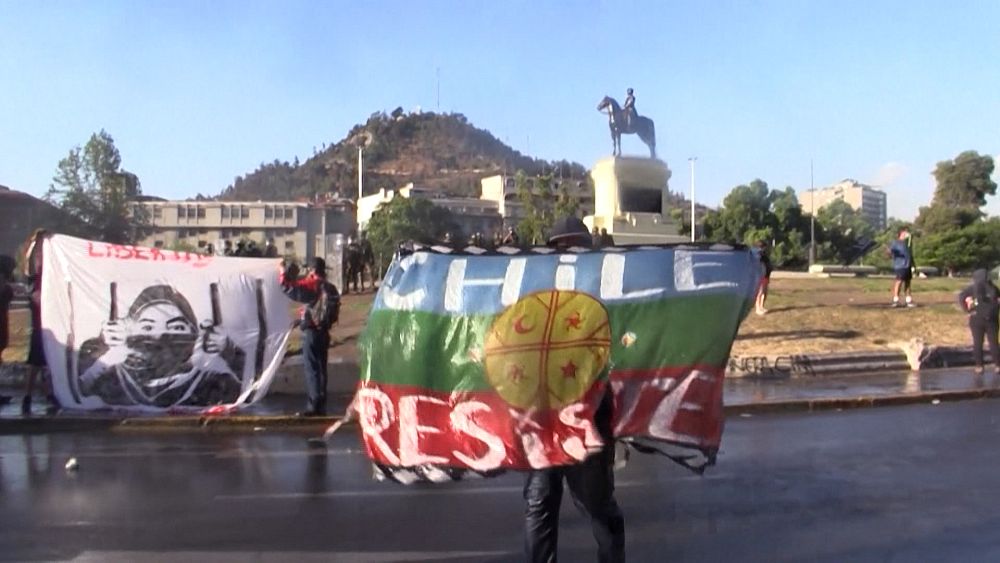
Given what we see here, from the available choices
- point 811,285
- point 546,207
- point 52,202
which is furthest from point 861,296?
point 52,202

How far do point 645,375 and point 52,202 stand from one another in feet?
205

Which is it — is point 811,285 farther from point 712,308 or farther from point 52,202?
point 52,202

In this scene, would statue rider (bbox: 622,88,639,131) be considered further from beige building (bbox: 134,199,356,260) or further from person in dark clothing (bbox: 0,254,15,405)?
beige building (bbox: 134,199,356,260)

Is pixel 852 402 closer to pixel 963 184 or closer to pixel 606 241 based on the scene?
pixel 606 241

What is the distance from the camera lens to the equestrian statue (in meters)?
36.3

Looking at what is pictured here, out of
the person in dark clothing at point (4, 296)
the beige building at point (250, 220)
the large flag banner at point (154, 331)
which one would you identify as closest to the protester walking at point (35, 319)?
the large flag banner at point (154, 331)

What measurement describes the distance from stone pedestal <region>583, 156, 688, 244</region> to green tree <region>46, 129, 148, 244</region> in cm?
3511

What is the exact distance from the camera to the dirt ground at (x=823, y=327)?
16.9 metres

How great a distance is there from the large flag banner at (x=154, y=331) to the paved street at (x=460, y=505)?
3.99ft

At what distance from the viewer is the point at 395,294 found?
552 cm

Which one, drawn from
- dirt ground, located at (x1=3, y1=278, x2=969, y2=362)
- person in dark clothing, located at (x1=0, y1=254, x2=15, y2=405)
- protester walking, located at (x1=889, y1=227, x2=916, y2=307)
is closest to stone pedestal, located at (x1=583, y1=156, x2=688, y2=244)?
dirt ground, located at (x1=3, y1=278, x2=969, y2=362)

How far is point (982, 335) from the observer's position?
1534cm

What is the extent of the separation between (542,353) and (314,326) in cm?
710

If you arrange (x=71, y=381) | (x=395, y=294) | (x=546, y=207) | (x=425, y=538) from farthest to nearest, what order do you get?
1. (x=546, y=207)
2. (x=71, y=381)
3. (x=425, y=538)
4. (x=395, y=294)
